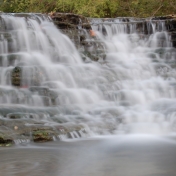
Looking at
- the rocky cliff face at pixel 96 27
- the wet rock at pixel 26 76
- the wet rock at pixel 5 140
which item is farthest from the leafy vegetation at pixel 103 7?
the wet rock at pixel 5 140

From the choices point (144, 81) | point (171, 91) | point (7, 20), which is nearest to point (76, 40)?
point (7, 20)

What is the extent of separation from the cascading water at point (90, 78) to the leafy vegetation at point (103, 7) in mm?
4325

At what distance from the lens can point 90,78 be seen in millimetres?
8023

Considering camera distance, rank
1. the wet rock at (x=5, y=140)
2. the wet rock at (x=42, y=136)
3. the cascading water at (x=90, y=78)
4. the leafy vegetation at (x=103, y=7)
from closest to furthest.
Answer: the wet rock at (x=5, y=140)
the wet rock at (x=42, y=136)
the cascading water at (x=90, y=78)
the leafy vegetation at (x=103, y=7)

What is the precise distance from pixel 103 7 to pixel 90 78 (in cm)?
958

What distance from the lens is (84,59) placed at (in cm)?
937

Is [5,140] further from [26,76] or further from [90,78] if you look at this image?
[90,78]

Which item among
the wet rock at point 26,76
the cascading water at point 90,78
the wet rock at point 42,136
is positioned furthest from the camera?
the wet rock at point 26,76

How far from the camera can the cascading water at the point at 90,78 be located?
561 cm

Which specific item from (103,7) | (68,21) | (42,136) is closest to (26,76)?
(42,136)

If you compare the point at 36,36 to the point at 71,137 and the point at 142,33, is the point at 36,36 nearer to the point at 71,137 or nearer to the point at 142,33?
the point at 142,33

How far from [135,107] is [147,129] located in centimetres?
130

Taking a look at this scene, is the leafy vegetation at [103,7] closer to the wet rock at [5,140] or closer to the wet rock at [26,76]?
the wet rock at [26,76]

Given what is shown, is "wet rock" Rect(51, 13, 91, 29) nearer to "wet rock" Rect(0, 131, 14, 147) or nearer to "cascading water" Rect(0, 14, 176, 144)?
"cascading water" Rect(0, 14, 176, 144)
